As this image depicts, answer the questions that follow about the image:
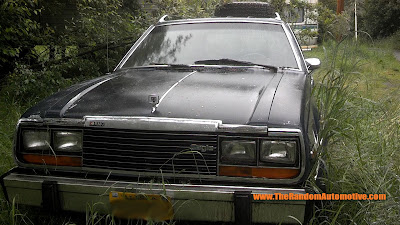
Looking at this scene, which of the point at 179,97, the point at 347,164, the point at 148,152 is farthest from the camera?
the point at 347,164

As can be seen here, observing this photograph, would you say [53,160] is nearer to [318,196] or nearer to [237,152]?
[237,152]

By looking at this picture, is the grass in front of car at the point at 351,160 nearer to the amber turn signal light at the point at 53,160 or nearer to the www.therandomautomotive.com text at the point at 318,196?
the www.therandomautomotive.com text at the point at 318,196

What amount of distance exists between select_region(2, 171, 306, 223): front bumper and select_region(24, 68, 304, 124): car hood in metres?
0.39

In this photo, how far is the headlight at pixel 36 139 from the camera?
236cm

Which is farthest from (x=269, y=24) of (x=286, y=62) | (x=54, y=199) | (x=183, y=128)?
(x=54, y=199)

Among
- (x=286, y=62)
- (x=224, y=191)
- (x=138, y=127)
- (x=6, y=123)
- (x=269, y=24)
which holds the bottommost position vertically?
(x=6, y=123)

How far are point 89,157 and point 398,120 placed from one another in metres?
3.32

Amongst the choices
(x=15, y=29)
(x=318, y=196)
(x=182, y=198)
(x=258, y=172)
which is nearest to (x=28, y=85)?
(x=15, y=29)

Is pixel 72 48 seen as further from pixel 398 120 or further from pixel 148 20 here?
pixel 398 120

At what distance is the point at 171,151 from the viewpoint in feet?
7.10

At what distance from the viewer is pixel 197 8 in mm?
8367

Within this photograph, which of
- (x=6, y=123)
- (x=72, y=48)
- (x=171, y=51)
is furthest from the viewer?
(x=72, y=48)

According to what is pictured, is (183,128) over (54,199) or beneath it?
over

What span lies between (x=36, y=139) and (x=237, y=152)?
125 centimetres
